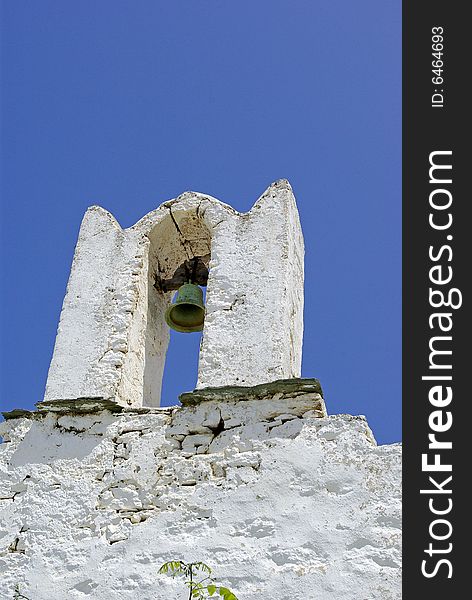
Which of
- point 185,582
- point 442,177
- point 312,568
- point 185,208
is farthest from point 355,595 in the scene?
point 185,208

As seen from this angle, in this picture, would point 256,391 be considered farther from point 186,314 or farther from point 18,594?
point 18,594

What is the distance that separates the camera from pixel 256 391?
5371 mm

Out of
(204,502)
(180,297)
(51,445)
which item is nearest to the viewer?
(204,502)

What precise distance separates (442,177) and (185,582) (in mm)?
2581

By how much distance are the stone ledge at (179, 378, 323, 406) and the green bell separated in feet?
3.73

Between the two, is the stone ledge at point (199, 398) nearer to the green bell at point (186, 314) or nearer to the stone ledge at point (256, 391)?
the stone ledge at point (256, 391)

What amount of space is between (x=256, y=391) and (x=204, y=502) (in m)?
0.74

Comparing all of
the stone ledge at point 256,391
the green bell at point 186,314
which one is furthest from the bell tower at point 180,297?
the stone ledge at point 256,391

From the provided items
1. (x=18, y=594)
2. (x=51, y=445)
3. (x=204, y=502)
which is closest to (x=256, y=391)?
(x=204, y=502)

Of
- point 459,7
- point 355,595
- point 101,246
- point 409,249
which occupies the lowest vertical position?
point 355,595

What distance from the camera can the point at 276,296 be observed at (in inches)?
235

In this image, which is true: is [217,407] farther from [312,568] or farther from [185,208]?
[185,208]

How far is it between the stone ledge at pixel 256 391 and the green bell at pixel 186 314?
1136 millimetres

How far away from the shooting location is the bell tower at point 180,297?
19.0ft
